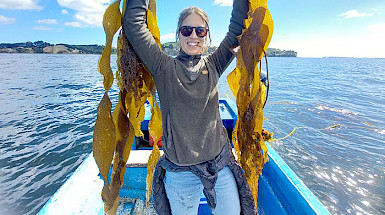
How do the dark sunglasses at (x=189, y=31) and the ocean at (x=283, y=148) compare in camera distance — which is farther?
the ocean at (x=283, y=148)

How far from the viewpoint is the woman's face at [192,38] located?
5.29ft

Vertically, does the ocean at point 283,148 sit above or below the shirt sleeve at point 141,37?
below

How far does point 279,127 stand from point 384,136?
170 inches

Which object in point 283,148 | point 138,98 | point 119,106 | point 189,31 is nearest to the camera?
point 189,31

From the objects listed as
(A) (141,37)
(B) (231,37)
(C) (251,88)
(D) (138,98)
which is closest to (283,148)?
(C) (251,88)

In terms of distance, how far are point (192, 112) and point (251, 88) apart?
591 millimetres

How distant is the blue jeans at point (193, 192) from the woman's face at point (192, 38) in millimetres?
999

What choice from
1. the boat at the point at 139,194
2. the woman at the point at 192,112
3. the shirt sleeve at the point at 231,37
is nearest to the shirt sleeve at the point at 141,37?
the woman at the point at 192,112

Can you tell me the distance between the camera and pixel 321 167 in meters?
6.58

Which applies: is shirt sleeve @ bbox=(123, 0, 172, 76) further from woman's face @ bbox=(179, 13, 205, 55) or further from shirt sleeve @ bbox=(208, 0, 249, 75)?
shirt sleeve @ bbox=(208, 0, 249, 75)

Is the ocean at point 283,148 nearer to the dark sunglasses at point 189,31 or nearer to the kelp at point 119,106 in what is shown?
the kelp at point 119,106

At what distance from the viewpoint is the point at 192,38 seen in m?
1.62

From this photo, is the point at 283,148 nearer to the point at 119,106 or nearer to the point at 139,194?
the point at 139,194

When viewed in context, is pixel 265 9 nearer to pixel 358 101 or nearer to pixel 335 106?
pixel 335 106
